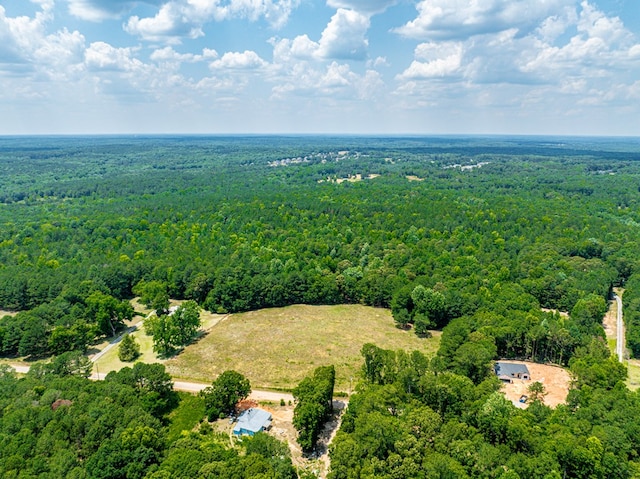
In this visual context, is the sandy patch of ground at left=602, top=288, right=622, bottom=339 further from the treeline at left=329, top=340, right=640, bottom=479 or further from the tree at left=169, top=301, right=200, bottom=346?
A: the tree at left=169, top=301, right=200, bottom=346

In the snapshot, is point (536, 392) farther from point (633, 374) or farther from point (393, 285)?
point (393, 285)

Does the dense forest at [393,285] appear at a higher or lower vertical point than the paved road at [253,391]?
higher

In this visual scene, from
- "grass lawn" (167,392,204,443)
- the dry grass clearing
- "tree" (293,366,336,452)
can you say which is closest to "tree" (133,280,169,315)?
the dry grass clearing

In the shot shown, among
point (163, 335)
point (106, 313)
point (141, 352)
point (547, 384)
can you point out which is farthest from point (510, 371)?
point (106, 313)

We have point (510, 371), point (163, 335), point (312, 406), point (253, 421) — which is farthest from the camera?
point (163, 335)

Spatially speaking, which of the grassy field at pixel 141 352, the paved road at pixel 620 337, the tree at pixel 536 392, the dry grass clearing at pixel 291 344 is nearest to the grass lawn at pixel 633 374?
the paved road at pixel 620 337

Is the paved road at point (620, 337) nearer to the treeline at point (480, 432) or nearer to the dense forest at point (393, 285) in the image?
the dense forest at point (393, 285)
